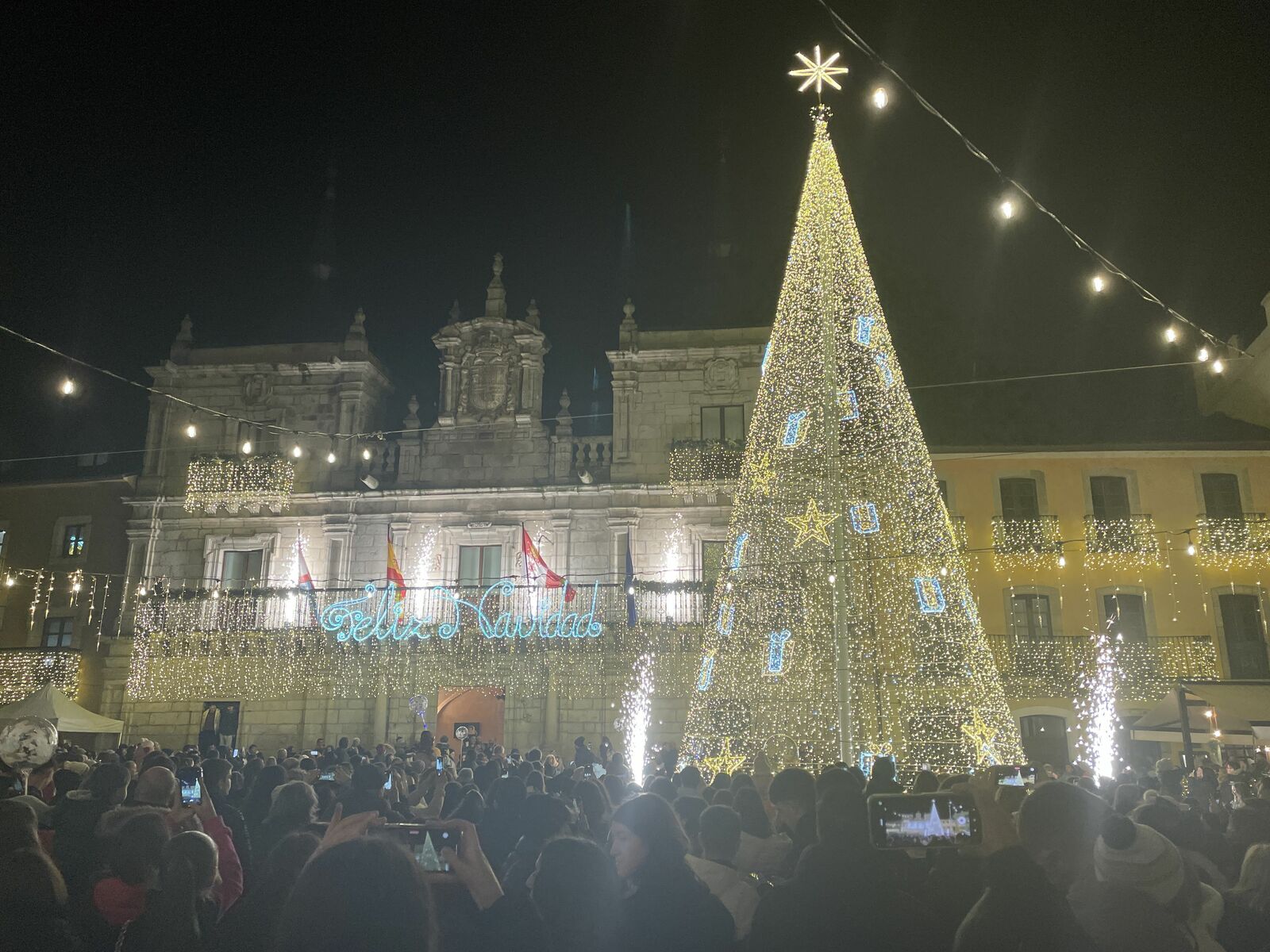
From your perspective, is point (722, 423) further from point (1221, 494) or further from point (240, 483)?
point (240, 483)

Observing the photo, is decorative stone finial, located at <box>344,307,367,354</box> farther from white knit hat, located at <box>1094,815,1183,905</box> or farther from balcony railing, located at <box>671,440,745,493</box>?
white knit hat, located at <box>1094,815,1183,905</box>

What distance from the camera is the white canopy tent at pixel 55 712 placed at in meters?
18.4

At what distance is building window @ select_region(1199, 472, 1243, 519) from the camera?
22141mm

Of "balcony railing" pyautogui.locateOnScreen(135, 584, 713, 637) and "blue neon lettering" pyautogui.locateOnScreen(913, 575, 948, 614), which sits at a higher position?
"balcony railing" pyautogui.locateOnScreen(135, 584, 713, 637)

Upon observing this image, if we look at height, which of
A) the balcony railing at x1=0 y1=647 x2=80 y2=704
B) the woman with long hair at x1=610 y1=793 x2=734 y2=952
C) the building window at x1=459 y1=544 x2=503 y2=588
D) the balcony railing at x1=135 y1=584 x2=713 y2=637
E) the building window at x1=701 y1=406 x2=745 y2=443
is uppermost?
the building window at x1=701 y1=406 x2=745 y2=443

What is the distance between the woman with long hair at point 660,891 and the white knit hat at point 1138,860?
1.75 meters

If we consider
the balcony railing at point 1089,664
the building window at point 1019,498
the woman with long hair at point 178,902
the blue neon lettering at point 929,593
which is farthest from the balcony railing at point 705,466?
the woman with long hair at point 178,902

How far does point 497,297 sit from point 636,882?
2273 centimetres

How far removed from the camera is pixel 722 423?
2362cm

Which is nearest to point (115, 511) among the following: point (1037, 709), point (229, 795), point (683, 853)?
point (229, 795)

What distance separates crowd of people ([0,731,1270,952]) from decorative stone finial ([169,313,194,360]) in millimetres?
22858

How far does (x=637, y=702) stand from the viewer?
71.6 ft

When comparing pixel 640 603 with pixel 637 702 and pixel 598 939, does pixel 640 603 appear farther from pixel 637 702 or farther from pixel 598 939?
pixel 598 939

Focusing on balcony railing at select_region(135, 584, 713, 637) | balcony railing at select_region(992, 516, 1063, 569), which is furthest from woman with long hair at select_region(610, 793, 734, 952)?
balcony railing at select_region(992, 516, 1063, 569)
